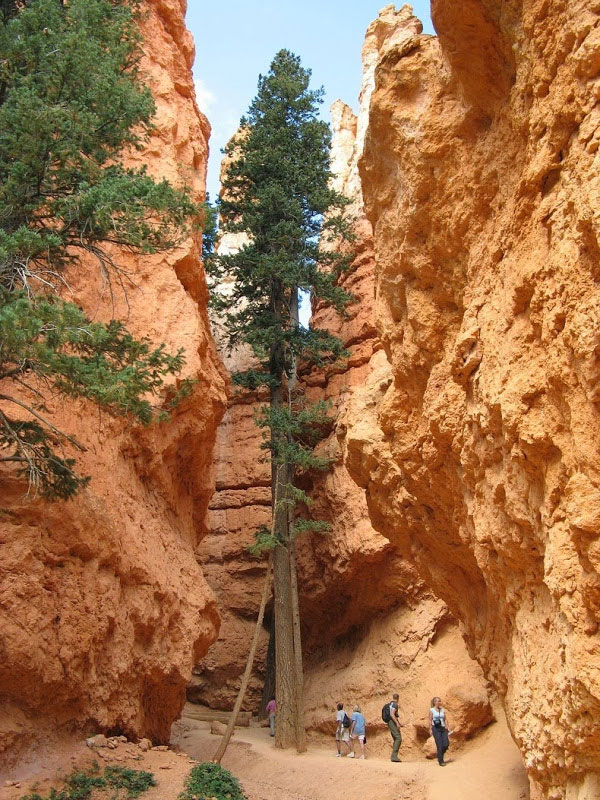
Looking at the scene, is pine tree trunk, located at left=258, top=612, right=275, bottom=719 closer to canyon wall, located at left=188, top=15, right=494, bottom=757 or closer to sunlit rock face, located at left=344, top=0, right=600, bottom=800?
canyon wall, located at left=188, top=15, right=494, bottom=757

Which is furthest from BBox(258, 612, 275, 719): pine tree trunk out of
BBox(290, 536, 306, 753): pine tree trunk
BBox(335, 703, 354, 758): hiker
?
BBox(335, 703, 354, 758): hiker

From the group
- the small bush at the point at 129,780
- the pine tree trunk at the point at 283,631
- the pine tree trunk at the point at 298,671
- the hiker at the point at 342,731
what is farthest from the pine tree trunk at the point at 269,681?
the small bush at the point at 129,780

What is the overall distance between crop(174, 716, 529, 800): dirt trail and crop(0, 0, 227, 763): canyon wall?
2201 millimetres

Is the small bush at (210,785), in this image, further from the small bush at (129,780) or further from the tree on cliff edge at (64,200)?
the tree on cliff edge at (64,200)

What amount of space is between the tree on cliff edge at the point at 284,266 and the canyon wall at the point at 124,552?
2.68m

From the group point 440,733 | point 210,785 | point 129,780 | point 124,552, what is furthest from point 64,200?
point 440,733

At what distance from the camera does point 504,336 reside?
6.47 m

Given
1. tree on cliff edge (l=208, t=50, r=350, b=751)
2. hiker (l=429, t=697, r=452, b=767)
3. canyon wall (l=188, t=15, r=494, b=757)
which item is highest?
tree on cliff edge (l=208, t=50, r=350, b=751)

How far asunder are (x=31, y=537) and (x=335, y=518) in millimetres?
11184

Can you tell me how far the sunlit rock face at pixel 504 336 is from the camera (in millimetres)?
5070

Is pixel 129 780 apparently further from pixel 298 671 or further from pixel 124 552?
pixel 298 671

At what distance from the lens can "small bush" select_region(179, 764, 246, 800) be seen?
10.7 metres

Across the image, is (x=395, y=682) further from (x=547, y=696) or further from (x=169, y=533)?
(x=547, y=696)

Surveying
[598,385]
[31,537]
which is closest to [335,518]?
[31,537]
